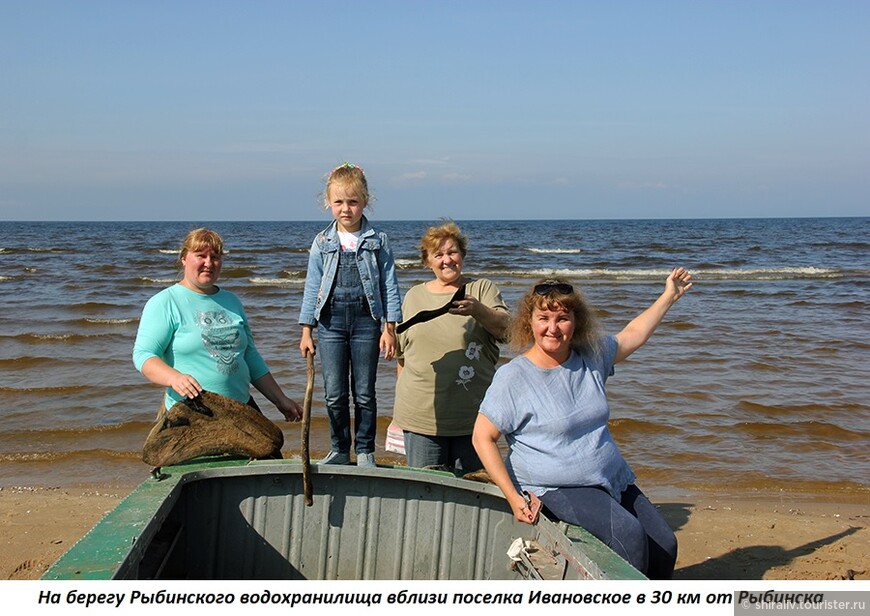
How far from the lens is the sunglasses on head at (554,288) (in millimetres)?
3596

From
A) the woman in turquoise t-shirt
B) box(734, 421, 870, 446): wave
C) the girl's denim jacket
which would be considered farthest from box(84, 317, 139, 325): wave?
the woman in turquoise t-shirt

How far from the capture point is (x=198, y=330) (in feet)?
13.2

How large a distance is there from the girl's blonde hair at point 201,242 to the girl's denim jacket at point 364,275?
2.13ft

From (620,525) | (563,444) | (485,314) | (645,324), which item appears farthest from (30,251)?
(620,525)

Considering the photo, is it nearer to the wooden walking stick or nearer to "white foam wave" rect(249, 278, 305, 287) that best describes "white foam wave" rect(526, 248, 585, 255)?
"white foam wave" rect(249, 278, 305, 287)

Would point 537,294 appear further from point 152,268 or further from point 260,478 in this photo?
point 152,268

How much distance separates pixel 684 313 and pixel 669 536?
12981 mm

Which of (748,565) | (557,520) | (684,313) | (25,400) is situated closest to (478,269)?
(684,313)

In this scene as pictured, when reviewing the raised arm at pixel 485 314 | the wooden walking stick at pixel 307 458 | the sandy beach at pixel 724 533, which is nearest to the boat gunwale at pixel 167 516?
the wooden walking stick at pixel 307 458

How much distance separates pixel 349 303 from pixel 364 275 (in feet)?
0.56

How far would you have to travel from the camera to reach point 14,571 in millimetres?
5016

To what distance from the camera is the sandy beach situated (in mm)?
5094

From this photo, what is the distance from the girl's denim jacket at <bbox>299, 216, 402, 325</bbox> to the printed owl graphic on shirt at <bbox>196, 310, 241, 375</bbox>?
562 millimetres

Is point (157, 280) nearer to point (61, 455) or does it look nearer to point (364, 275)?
point (61, 455)
